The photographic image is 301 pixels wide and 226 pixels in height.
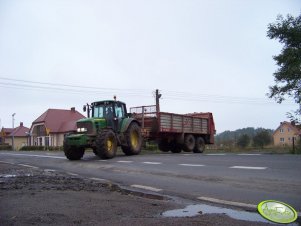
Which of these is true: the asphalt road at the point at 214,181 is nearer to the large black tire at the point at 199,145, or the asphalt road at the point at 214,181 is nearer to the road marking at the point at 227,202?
the road marking at the point at 227,202

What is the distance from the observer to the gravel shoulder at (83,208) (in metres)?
5.40

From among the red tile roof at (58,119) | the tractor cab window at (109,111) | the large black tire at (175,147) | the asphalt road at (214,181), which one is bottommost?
the asphalt road at (214,181)

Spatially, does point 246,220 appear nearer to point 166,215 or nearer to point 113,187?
point 166,215

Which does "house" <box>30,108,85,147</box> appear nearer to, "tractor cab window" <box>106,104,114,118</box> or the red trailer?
the red trailer

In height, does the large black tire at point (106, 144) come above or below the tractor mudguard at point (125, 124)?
below

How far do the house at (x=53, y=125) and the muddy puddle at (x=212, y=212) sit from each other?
6385cm

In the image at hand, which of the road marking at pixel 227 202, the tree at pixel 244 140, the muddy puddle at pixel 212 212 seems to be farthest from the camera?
the tree at pixel 244 140

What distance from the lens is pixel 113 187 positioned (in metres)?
9.20

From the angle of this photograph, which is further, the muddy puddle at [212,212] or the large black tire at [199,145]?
the large black tire at [199,145]

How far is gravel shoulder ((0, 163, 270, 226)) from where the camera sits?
540 centimetres

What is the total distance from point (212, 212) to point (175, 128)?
18.7 m

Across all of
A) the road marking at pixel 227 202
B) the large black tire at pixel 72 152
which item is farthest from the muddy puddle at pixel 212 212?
the large black tire at pixel 72 152

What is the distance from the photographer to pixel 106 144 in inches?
692

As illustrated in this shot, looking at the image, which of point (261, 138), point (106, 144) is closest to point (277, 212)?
point (106, 144)
